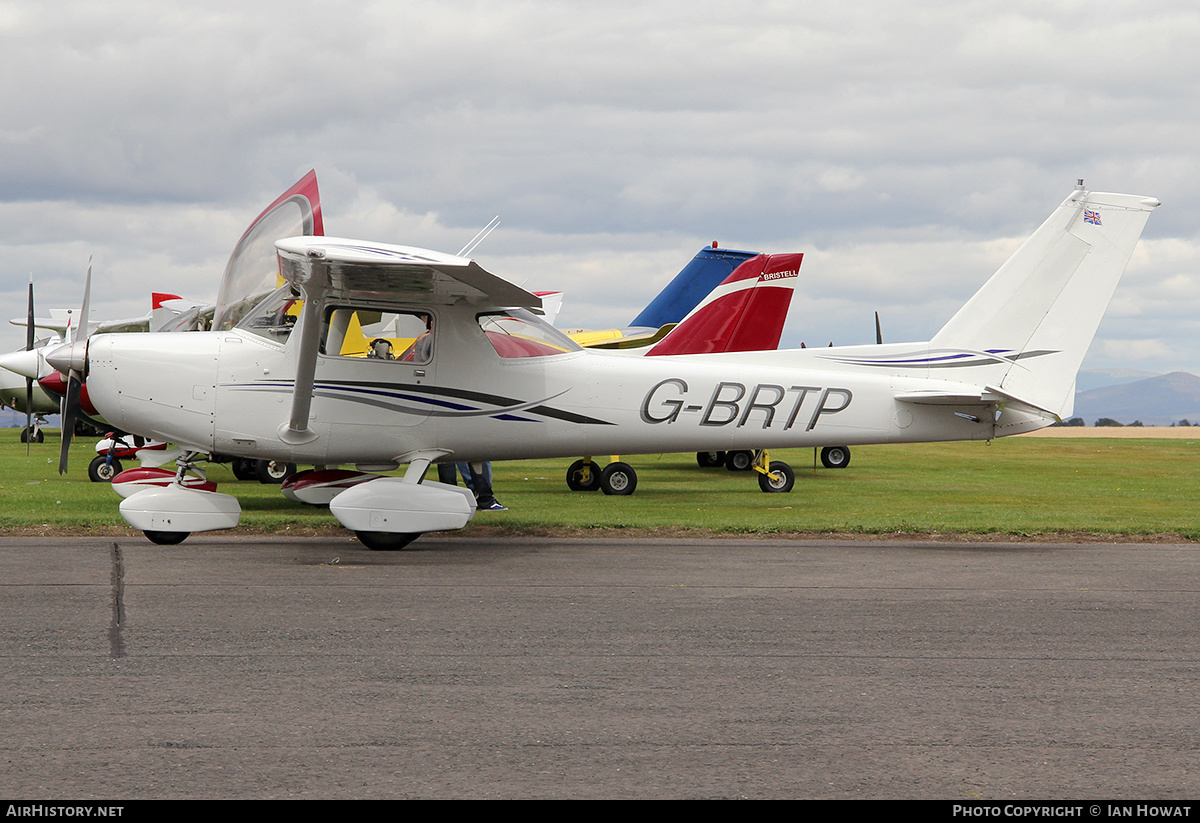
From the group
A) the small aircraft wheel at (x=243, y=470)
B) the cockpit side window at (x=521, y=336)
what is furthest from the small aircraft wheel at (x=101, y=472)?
the cockpit side window at (x=521, y=336)

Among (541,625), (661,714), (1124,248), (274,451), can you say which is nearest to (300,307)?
(274,451)

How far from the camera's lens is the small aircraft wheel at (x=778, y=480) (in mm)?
18312

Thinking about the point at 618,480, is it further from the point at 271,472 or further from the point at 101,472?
the point at 101,472

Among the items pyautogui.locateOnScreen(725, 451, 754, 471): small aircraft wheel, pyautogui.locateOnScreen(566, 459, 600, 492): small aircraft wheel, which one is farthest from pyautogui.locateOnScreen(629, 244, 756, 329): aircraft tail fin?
pyautogui.locateOnScreen(566, 459, 600, 492): small aircraft wheel

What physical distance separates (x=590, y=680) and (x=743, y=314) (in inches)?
507

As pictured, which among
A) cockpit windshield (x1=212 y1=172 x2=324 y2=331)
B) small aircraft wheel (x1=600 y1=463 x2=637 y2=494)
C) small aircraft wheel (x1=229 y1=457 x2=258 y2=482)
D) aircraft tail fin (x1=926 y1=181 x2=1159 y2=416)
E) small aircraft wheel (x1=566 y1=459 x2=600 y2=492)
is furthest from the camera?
small aircraft wheel (x1=229 y1=457 x2=258 y2=482)

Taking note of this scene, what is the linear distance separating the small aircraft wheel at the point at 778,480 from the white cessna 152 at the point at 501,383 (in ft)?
22.9

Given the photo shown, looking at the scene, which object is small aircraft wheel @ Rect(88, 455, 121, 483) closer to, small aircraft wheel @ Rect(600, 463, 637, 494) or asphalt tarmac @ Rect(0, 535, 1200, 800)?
small aircraft wheel @ Rect(600, 463, 637, 494)

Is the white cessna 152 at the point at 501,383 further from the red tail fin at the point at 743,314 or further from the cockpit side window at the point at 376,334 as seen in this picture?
the red tail fin at the point at 743,314

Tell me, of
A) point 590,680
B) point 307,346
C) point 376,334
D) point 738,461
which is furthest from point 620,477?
point 590,680

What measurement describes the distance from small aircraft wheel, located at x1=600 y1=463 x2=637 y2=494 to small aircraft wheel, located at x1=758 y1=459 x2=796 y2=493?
2.37 metres

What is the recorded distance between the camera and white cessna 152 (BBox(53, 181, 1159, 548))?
32.4 feet

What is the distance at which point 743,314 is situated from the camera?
17609 millimetres

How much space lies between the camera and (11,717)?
175 inches
